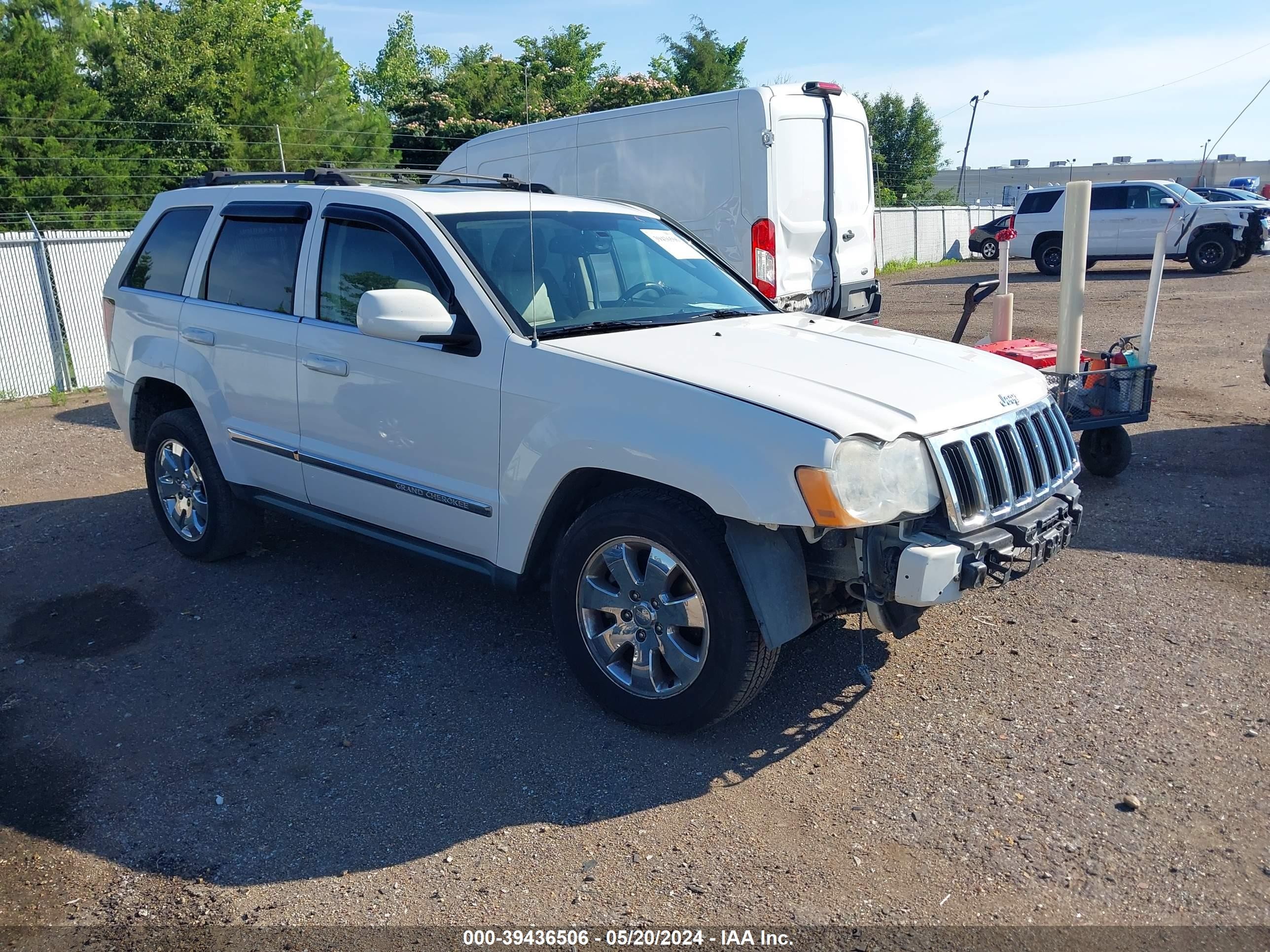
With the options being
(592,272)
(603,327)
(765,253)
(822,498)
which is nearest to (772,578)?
(822,498)

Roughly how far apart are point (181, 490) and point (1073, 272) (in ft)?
17.5

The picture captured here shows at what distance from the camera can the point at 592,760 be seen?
379cm

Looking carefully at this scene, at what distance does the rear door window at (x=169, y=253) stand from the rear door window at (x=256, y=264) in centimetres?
27

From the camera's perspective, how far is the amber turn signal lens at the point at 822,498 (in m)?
3.29

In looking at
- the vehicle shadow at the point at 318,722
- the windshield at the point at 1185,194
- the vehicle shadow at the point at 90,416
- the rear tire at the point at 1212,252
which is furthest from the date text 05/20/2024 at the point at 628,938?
the rear tire at the point at 1212,252

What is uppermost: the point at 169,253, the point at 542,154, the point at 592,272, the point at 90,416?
the point at 542,154

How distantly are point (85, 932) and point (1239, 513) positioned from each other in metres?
6.19

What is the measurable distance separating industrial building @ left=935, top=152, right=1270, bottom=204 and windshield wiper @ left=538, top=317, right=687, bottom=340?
6517 cm

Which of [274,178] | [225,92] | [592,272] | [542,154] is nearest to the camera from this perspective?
[592,272]

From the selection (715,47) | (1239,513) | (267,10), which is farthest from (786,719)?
(267,10)

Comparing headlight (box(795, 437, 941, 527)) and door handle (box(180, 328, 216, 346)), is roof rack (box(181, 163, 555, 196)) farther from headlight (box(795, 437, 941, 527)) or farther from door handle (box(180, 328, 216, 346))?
headlight (box(795, 437, 941, 527))

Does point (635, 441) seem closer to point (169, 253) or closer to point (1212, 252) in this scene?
point (169, 253)

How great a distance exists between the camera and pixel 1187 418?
28.4 ft

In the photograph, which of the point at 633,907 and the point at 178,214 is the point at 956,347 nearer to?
the point at 633,907
